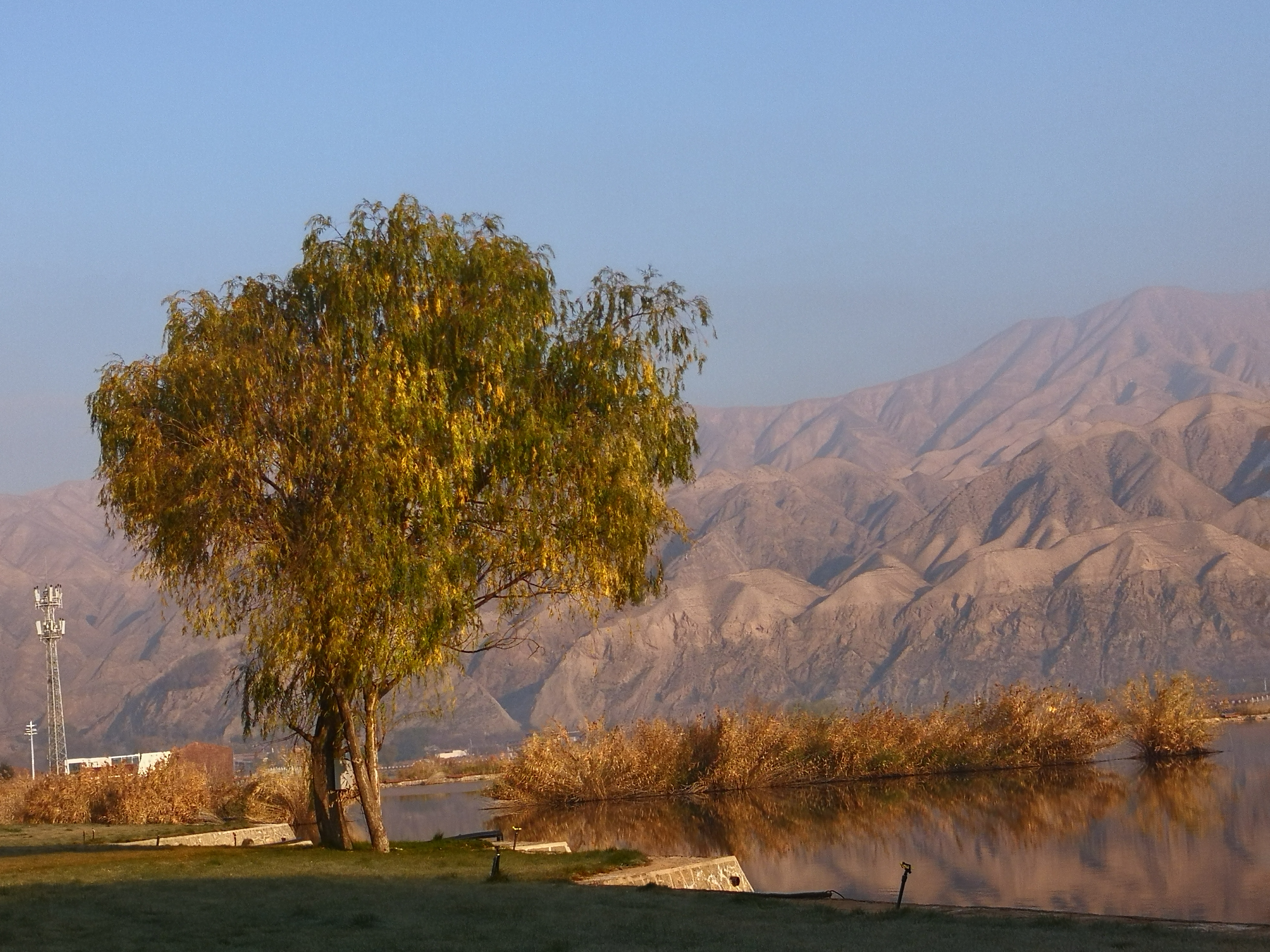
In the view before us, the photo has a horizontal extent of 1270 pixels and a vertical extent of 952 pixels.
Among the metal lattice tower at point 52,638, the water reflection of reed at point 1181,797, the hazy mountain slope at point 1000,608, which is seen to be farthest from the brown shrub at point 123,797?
the hazy mountain slope at point 1000,608

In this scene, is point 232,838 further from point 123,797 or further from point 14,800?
point 14,800

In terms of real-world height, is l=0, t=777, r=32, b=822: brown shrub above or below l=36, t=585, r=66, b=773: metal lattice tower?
below

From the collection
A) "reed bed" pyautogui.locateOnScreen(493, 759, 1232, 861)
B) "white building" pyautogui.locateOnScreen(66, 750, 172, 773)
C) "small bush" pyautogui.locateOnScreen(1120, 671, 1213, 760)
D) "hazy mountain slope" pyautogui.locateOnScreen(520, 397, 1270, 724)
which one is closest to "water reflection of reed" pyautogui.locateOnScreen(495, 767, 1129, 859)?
"reed bed" pyautogui.locateOnScreen(493, 759, 1232, 861)

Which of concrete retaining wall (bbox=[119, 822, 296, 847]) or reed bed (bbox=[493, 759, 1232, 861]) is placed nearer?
concrete retaining wall (bbox=[119, 822, 296, 847])

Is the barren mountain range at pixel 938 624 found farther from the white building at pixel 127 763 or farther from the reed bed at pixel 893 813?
the reed bed at pixel 893 813

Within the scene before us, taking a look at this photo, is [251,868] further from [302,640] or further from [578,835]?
[578,835]

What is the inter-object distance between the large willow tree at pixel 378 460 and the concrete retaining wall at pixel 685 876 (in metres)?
4.34

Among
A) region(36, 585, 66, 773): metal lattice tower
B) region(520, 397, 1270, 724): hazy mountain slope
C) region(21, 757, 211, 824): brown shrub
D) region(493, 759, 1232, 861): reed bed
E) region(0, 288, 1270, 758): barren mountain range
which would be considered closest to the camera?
region(493, 759, 1232, 861): reed bed

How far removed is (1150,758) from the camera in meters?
44.3

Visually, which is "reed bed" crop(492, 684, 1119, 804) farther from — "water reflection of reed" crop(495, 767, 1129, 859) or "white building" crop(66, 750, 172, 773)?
"white building" crop(66, 750, 172, 773)

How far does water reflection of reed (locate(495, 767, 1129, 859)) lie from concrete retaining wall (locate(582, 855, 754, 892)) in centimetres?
573

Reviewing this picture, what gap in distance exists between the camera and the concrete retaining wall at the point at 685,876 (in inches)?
772

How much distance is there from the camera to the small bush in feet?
144

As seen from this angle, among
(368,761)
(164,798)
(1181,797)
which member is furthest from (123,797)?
(1181,797)
